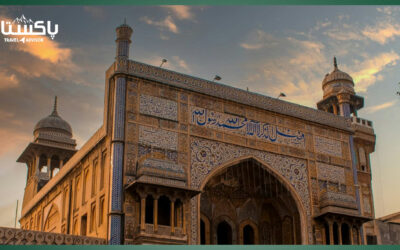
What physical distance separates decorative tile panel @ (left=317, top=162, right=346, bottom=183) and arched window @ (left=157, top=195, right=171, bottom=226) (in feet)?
17.0

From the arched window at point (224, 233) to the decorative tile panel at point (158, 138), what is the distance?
12.4ft

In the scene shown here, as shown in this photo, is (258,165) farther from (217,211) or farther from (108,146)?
(108,146)

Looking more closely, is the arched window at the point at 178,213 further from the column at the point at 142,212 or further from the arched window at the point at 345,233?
the arched window at the point at 345,233

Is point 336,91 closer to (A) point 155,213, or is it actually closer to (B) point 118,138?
(B) point 118,138

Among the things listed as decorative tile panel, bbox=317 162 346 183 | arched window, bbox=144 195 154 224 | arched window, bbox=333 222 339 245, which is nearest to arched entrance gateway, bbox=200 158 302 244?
arched window, bbox=333 222 339 245

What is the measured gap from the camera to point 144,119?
15.4m

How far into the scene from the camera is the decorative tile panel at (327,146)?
60.9 feet

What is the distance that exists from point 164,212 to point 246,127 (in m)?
3.59

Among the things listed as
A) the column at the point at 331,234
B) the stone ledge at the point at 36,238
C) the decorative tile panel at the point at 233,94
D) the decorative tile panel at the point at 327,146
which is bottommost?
the stone ledge at the point at 36,238

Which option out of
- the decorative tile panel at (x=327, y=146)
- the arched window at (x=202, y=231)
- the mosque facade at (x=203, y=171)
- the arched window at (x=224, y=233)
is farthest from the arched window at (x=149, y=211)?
the decorative tile panel at (x=327, y=146)

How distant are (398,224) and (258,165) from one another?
280 inches

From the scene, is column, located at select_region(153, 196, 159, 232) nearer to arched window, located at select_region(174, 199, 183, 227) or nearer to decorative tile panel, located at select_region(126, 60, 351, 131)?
arched window, located at select_region(174, 199, 183, 227)

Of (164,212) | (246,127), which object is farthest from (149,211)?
(246,127)

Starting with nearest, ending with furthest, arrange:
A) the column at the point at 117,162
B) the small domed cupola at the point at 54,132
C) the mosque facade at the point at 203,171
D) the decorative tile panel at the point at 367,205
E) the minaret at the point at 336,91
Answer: the column at the point at 117,162, the mosque facade at the point at 203,171, the decorative tile panel at the point at 367,205, the minaret at the point at 336,91, the small domed cupola at the point at 54,132
